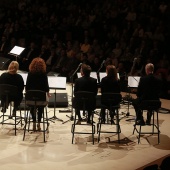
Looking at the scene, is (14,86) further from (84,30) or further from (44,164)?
(84,30)

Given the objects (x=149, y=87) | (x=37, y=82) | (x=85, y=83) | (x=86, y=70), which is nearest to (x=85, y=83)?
(x=85, y=83)

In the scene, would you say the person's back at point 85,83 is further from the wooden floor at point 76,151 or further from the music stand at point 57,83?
the wooden floor at point 76,151

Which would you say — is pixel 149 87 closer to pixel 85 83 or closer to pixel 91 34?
pixel 85 83

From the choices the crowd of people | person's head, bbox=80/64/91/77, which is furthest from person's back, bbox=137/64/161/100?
the crowd of people

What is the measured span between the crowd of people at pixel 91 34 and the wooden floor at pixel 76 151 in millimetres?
3886

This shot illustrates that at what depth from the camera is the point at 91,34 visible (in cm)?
1574

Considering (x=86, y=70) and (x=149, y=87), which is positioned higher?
(x=86, y=70)

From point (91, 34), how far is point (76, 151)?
337 inches

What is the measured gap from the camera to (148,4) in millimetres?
15633

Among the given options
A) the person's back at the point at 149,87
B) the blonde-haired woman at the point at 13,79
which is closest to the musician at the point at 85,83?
the person's back at the point at 149,87

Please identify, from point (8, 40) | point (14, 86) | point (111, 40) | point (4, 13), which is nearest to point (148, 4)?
point (111, 40)

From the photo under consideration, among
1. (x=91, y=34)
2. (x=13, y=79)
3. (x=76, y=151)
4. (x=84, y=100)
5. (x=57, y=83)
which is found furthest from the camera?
(x=91, y=34)

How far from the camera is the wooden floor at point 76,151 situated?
707 centimetres

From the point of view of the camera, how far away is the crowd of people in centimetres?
1368
